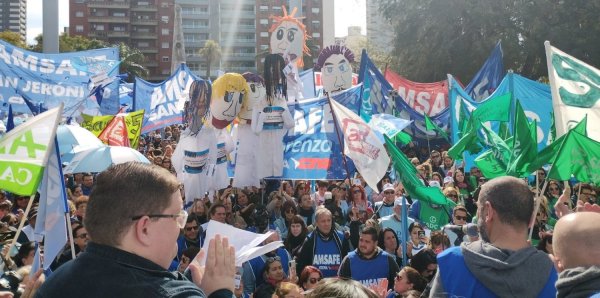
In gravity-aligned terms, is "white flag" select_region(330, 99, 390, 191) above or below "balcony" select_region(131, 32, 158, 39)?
below

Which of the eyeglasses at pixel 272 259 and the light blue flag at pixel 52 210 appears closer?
the light blue flag at pixel 52 210

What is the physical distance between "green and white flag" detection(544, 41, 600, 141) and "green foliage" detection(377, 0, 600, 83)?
76.6 feet

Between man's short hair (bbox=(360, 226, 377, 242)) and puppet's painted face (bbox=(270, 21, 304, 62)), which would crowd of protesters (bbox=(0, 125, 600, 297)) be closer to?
man's short hair (bbox=(360, 226, 377, 242))

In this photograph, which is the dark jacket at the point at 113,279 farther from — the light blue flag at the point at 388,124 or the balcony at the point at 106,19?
the balcony at the point at 106,19

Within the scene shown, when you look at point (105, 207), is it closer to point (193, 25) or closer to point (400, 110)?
point (400, 110)

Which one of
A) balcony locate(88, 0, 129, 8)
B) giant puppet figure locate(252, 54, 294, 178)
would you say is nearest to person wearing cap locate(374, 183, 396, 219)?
giant puppet figure locate(252, 54, 294, 178)

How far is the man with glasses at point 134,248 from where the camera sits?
1.86 meters

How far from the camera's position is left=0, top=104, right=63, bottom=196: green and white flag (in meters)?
4.98

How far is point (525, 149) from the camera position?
571 cm

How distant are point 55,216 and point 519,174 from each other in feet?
12.5

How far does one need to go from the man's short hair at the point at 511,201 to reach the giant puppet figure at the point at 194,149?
260 inches

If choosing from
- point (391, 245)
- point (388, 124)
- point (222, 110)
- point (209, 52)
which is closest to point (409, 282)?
point (391, 245)

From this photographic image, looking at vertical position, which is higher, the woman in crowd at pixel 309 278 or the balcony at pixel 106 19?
the balcony at pixel 106 19

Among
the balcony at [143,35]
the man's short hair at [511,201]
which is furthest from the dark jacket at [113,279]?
the balcony at [143,35]
